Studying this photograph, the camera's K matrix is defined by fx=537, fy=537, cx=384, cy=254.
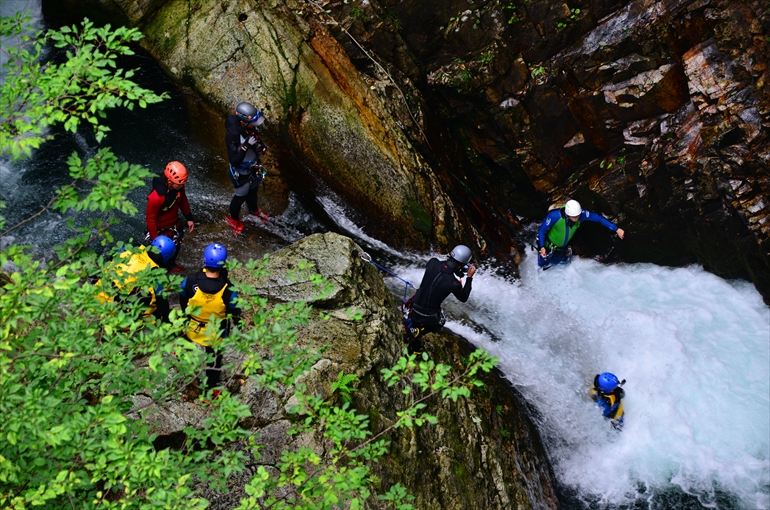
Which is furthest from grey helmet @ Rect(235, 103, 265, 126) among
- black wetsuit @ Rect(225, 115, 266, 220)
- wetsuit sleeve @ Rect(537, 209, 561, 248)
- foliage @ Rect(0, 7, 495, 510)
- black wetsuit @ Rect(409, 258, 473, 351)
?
wetsuit sleeve @ Rect(537, 209, 561, 248)

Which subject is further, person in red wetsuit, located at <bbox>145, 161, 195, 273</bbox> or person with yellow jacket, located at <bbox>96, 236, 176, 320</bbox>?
person in red wetsuit, located at <bbox>145, 161, 195, 273</bbox>

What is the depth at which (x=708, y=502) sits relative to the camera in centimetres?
865

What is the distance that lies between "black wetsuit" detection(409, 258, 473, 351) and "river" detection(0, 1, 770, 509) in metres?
1.77

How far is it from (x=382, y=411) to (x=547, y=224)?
5.42 m

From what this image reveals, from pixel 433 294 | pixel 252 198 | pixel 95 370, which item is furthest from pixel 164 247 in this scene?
pixel 433 294

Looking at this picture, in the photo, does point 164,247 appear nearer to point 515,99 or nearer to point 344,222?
point 344,222

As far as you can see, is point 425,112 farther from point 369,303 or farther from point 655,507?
point 655,507

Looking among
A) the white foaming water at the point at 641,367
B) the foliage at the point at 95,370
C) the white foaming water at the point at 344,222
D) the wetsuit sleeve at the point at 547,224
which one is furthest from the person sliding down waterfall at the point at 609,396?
the foliage at the point at 95,370

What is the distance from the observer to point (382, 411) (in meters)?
6.63

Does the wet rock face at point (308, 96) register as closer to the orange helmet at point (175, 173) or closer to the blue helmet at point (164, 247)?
the orange helmet at point (175, 173)

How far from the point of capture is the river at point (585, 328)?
8.80 meters

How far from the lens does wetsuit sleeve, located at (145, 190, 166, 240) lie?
7.04 metres

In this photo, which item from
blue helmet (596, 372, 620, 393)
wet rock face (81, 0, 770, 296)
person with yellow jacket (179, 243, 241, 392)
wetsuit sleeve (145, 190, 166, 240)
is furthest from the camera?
wet rock face (81, 0, 770, 296)

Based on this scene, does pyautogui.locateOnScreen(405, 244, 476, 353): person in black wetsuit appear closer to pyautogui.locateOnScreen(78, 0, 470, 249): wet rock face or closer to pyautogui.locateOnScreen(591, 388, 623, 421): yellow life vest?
pyautogui.locateOnScreen(78, 0, 470, 249): wet rock face
